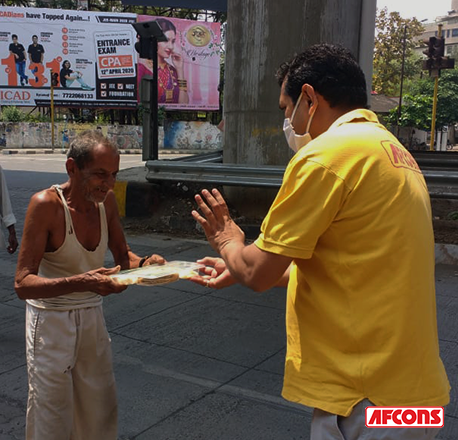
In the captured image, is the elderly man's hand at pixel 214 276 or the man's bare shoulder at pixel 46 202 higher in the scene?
the man's bare shoulder at pixel 46 202

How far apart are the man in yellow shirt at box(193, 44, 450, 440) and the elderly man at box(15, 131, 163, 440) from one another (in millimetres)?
960

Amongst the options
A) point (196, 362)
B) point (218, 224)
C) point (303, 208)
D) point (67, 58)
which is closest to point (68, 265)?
point (218, 224)

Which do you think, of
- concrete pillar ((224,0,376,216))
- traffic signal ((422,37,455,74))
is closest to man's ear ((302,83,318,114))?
concrete pillar ((224,0,376,216))

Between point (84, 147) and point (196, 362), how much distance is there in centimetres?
226

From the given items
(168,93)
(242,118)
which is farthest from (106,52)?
(242,118)

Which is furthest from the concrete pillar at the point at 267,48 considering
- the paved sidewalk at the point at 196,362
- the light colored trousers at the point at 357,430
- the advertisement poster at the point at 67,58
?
the advertisement poster at the point at 67,58

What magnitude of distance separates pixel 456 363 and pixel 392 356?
2.89 meters

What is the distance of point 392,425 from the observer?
1.63 m

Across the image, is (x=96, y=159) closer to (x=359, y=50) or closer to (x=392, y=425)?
(x=392, y=425)

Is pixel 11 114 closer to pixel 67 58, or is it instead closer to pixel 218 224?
pixel 67 58

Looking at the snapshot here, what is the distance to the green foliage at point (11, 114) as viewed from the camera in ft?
119

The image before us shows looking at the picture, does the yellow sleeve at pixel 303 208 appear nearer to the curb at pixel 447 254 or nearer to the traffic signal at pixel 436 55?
the curb at pixel 447 254

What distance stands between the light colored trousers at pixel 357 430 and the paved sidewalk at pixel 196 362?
160 cm

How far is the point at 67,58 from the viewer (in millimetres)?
38125
